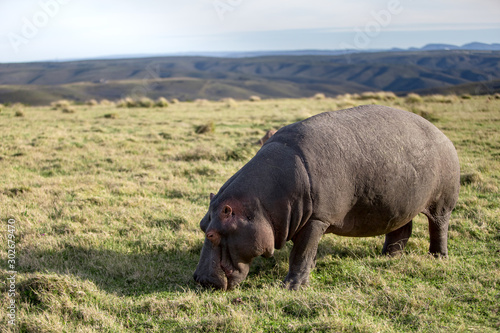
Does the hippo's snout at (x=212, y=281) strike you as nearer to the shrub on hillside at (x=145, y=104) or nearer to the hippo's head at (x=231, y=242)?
the hippo's head at (x=231, y=242)

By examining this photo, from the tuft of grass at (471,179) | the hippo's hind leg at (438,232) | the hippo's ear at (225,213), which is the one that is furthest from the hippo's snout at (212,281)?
the tuft of grass at (471,179)

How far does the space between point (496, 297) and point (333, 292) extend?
1654 mm

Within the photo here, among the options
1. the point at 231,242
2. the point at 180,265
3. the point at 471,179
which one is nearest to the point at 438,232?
the point at 231,242

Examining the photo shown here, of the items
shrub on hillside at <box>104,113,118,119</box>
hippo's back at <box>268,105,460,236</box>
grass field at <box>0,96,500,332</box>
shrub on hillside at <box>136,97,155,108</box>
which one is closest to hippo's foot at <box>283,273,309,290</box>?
grass field at <box>0,96,500,332</box>

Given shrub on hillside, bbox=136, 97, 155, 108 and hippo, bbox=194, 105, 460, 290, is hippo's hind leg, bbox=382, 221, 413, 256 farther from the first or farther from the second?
shrub on hillside, bbox=136, 97, 155, 108

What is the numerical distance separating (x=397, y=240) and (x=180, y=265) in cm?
296

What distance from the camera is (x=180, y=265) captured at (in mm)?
5480

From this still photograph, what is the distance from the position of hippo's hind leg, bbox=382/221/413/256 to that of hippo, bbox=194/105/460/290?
600 millimetres

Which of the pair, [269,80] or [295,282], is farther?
[269,80]

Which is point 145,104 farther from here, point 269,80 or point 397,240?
point 269,80

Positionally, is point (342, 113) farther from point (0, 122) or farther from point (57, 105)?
point (57, 105)

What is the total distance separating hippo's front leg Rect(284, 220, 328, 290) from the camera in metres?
4.49

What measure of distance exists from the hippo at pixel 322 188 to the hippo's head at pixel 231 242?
0.01m

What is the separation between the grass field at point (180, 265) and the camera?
394cm
